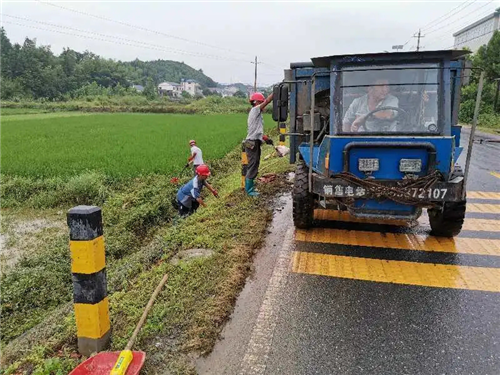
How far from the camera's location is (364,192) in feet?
13.6

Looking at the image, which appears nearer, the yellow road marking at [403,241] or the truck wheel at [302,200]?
the yellow road marking at [403,241]

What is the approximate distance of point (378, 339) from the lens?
2777mm

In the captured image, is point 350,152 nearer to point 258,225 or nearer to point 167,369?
point 258,225

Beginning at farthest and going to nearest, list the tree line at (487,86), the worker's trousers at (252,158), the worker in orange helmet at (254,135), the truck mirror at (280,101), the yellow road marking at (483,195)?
1. the tree line at (487,86)
2. the yellow road marking at (483,195)
3. the worker's trousers at (252,158)
4. the worker in orange helmet at (254,135)
5. the truck mirror at (280,101)

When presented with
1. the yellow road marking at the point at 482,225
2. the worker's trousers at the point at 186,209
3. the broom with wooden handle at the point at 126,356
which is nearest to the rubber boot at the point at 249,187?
the worker's trousers at the point at 186,209

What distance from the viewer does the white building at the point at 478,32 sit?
42.7 m

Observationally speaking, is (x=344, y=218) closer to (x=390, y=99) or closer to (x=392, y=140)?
(x=392, y=140)

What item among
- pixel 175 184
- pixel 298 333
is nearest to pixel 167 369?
pixel 298 333

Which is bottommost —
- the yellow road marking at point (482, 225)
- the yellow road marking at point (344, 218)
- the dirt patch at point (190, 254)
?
the dirt patch at point (190, 254)

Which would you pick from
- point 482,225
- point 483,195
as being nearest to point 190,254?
point 482,225

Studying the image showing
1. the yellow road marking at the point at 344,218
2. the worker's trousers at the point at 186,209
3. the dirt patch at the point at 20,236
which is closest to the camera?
the yellow road marking at the point at 344,218

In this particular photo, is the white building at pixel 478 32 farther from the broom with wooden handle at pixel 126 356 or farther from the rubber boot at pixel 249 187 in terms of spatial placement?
the broom with wooden handle at pixel 126 356

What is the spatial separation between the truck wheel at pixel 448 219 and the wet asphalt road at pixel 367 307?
0.47 ft

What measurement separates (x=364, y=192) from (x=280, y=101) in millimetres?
1743
